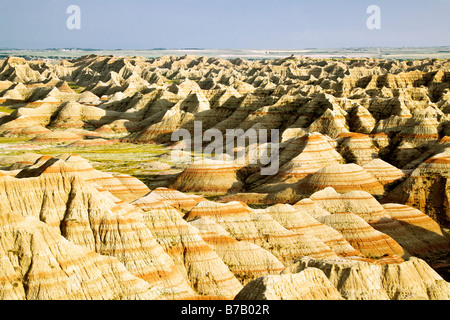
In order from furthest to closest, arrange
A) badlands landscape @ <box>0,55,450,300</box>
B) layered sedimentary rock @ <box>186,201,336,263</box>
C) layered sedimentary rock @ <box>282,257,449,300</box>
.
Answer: layered sedimentary rock @ <box>186,201,336,263</box> < layered sedimentary rock @ <box>282,257,449,300</box> < badlands landscape @ <box>0,55,450,300</box>

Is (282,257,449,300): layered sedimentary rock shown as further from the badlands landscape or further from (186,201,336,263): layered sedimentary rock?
(186,201,336,263): layered sedimentary rock

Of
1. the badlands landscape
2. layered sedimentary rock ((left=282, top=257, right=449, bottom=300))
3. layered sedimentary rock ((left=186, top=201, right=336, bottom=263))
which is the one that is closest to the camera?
the badlands landscape

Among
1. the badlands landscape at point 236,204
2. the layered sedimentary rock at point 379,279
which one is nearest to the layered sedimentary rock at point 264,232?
the badlands landscape at point 236,204

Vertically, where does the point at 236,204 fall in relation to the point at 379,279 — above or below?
above

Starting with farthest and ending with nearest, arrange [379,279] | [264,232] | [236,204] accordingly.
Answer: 1. [236,204]
2. [264,232]
3. [379,279]

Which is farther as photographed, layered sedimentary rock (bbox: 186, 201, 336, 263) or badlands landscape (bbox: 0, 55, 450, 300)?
layered sedimentary rock (bbox: 186, 201, 336, 263)

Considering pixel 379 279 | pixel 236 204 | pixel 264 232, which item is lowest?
pixel 264 232

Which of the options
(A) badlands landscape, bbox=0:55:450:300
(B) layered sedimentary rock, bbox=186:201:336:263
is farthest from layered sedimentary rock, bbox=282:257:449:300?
(B) layered sedimentary rock, bbox=186:201:336:263

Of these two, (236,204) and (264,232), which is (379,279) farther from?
(236,204)

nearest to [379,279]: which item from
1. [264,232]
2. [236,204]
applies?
[264,232]
